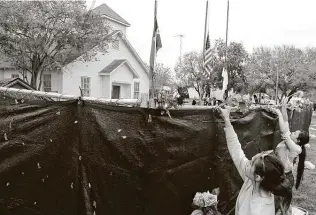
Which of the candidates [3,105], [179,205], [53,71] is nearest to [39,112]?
[3,105]

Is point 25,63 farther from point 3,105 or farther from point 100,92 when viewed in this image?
point 3,105

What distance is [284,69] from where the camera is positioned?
52938mm

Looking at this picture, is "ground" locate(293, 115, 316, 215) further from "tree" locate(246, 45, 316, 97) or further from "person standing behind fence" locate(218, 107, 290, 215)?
"tree" locate(246, 45, 316, 97)

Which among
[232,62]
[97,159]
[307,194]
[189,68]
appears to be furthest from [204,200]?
[189,68]

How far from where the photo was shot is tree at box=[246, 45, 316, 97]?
5162cm

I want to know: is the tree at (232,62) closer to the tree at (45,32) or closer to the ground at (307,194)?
the tree at (45,32)

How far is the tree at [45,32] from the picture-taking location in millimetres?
19938

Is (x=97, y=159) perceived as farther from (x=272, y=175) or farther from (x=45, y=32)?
(x=45, y=32)

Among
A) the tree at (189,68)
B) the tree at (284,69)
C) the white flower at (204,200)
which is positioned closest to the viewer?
the white flower at (204,200)

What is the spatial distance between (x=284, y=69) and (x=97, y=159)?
177ft

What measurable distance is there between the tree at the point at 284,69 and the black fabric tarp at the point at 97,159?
4967 centimetres

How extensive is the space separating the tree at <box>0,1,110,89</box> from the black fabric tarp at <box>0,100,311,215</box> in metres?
18.6

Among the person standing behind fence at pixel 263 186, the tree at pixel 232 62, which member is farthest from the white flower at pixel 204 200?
the tree at pixel 232 62

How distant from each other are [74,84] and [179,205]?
74.2 feet
